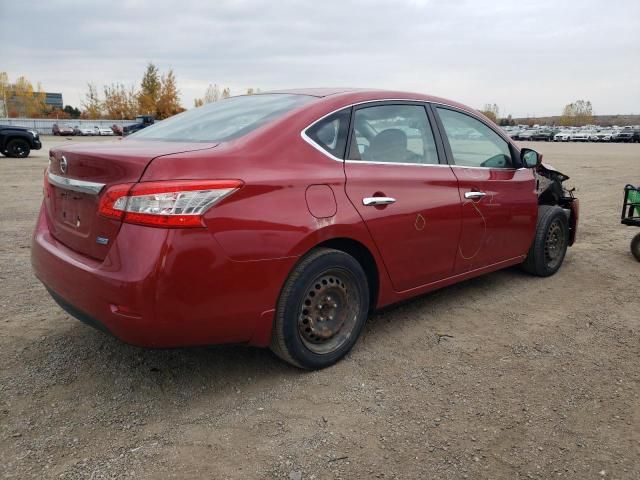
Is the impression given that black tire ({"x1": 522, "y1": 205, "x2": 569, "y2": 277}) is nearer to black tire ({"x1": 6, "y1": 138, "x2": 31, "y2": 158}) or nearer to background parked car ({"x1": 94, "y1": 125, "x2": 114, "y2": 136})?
black tire ({"x1": 6, "y1": 138, "x2": 31, "y2": 158})

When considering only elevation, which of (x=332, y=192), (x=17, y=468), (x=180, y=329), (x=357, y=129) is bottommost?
(x=17, y=468)

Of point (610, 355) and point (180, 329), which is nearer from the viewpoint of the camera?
point (180, 329)

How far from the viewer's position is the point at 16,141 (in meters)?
18.7

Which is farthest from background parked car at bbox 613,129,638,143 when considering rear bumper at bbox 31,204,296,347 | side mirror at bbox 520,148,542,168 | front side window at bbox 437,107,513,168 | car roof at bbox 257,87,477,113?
rear bumper at bbox 31,204,296,347

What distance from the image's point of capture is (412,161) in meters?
3.61

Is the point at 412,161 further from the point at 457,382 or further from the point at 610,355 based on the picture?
the point at 610,355

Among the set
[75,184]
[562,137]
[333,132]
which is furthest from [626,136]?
[75,184]

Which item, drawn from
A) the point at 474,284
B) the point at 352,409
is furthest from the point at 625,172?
the point at 352,409

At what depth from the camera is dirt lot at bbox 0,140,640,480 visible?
2.35 m

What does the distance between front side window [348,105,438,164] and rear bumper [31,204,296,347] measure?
3.19ft

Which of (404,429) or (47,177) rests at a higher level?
(47,177)

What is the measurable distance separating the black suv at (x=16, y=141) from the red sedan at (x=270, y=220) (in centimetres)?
1783

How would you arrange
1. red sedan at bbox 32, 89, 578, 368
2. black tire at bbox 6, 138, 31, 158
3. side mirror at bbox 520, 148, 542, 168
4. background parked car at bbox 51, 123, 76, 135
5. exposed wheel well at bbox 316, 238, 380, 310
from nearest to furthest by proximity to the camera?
red sedan at bbox 32, 89, 578, 368 < exposed wheel well at bbox 316, 238, 380, 310 < side mirror at bbox 520, 148, 542, 168 < black tire at bbox 6, 138, 31, 158 < background parked car at bbox 51, 123, 76, 135

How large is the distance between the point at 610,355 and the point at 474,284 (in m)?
1.56
